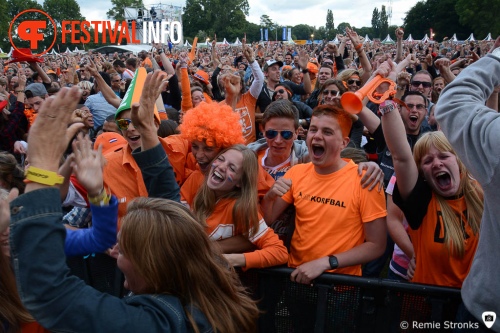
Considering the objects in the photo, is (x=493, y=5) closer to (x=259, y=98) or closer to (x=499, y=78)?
(x=259, y=98)

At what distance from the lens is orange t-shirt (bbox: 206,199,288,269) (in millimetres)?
2389

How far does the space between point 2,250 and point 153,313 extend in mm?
722

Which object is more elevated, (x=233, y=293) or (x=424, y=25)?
(x=424, y=25)

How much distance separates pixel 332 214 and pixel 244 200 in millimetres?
526

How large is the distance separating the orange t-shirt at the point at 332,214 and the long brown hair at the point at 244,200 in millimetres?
286

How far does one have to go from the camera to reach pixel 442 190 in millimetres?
2307

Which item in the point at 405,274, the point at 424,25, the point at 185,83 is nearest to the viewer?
the point at 405,274

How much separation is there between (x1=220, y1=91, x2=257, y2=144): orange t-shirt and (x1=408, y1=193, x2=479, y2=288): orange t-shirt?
3.22 metres

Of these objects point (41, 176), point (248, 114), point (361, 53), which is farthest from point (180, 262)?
point (361, 53)

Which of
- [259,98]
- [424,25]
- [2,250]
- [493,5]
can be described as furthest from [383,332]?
[424,25]

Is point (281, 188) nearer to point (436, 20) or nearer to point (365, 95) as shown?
point (365, 95)

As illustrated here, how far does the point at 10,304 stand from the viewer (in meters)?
1.61

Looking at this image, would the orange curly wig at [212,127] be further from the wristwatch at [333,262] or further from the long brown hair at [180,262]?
the long brown hair at [180,262]

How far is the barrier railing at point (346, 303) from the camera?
2.11 metres
